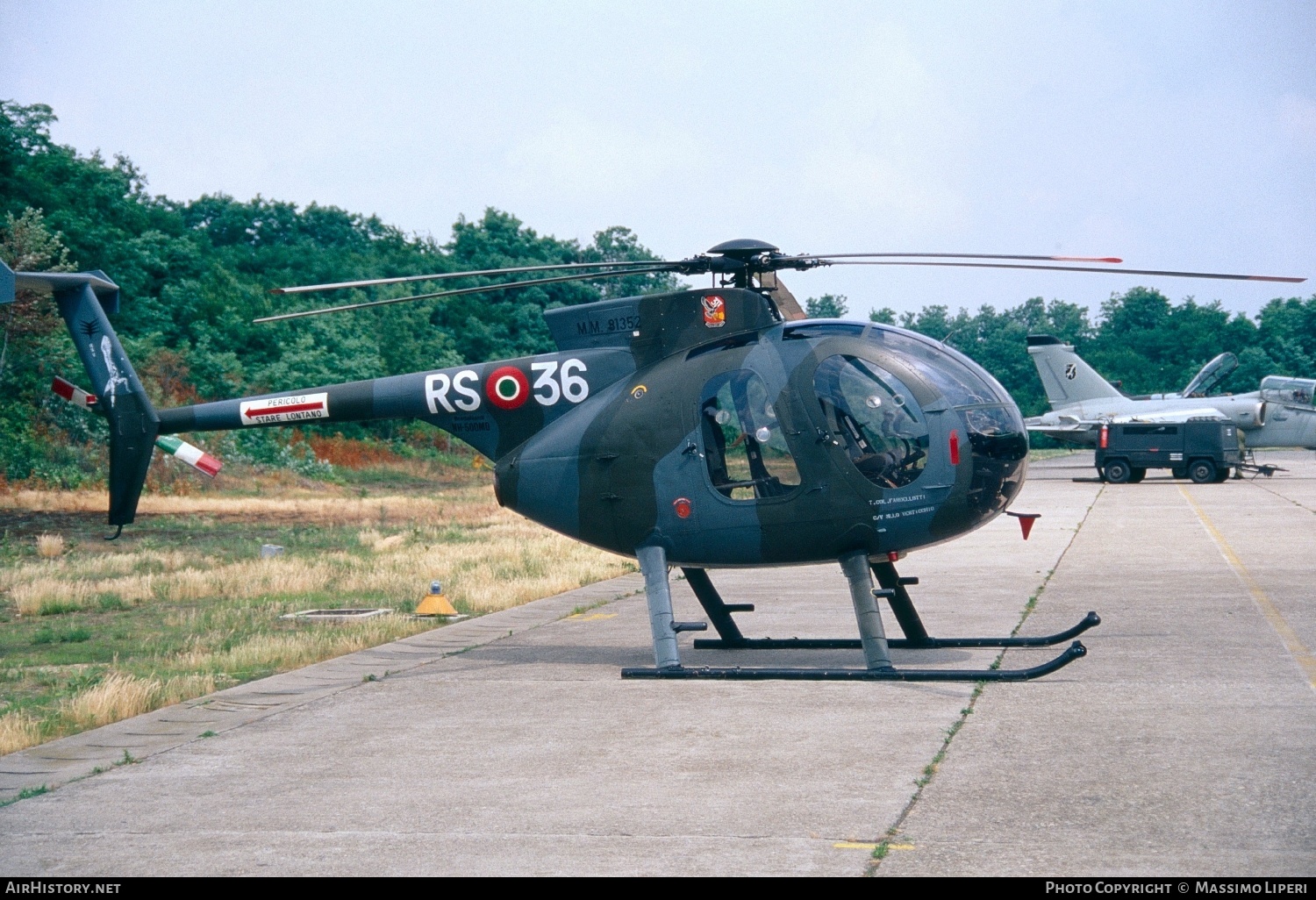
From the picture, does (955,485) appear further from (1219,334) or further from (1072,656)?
(1219,334)

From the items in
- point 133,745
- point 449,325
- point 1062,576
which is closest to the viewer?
point 133,745

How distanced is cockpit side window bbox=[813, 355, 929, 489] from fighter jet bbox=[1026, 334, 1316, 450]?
38272 millimetres

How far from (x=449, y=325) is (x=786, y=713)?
55853mm

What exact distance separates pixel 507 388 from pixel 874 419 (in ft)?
11.0

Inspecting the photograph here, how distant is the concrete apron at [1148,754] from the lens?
5508mm

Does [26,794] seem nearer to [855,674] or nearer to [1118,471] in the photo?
[855,674]

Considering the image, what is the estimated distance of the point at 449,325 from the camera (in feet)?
206

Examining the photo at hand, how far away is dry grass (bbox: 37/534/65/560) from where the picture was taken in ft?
72.3

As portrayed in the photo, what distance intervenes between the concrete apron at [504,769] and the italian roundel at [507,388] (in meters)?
2.26

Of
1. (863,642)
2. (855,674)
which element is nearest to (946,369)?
(863,642)

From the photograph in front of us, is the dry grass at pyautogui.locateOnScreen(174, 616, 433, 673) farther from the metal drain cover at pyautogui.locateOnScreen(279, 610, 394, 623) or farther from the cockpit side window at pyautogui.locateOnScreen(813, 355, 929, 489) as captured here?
the cockpit side window at pyautogui.locateOnScreen(813, 355, 929, 489)

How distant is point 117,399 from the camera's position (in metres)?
12.5

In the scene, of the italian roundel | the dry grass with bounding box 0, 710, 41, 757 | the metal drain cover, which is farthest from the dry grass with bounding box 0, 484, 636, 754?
the italian roundel
